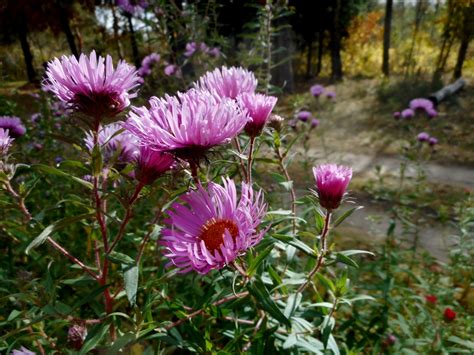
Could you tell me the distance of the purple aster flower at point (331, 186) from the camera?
2.41 feet

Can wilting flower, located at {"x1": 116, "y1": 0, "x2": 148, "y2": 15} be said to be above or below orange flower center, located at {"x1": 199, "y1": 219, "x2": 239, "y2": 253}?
above

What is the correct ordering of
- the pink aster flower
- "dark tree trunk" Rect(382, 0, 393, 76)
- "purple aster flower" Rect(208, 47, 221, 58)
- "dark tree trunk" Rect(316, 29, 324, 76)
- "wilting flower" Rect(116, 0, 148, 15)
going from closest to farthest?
the pink aster flower < "wilting flower" Rect(116, 0, 148, 15) < "purple aster flower" Rect(208, 47, 221, 58) < "dark tree trunk" Rect(382, 0, 393, 76) < "dark tree trunk" Rect(316, 29, 324, 76)

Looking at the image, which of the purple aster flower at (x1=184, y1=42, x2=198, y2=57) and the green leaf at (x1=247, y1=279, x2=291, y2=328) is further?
the purple aster flower at (x1=184, y1=42, x2=198, y2=57)

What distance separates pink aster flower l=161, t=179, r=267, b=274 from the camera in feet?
1.93

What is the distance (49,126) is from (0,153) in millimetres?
1916

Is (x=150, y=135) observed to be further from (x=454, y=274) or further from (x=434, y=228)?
(x=434, y=228)

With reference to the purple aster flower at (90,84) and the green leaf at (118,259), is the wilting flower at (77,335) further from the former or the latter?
the purple aster flower at (90,84)

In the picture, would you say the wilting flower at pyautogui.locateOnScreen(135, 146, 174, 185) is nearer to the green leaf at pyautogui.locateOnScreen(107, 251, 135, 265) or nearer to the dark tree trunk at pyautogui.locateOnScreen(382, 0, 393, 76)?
the green leaf at pyautogui.locateOnScreen(107, 251, 135, 265)

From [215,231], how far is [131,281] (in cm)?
16

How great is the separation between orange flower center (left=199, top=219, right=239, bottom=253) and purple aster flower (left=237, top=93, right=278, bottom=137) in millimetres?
222

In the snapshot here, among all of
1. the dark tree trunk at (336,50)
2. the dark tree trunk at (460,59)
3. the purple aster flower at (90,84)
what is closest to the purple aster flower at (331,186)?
the purple aster flower at (90,84)

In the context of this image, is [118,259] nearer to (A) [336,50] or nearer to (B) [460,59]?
(B) [460,59]

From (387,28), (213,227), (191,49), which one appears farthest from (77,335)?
(387,28)

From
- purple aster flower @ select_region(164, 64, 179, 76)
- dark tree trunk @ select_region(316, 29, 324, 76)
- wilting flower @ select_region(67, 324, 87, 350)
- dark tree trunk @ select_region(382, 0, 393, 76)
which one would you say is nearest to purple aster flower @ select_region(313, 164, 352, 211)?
wilting flower @ select_region(67, 324, 87, 350)
